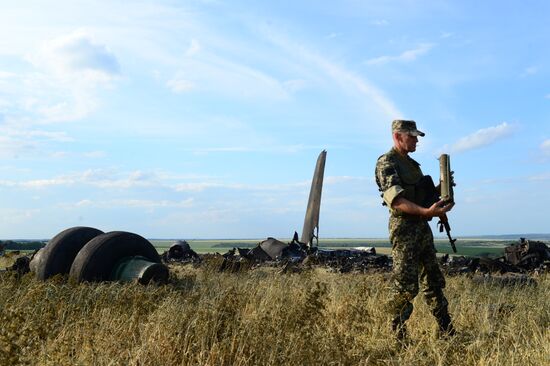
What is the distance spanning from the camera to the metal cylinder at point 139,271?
29.1ft

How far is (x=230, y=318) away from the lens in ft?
18.0

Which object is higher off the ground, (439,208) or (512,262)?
(439,208)

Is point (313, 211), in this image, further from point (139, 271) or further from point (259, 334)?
point (259, 334)

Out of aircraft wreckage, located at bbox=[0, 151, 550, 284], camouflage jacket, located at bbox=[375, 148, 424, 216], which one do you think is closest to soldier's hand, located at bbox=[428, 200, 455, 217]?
camouflage jacket, located at bbox=[375, 148, 424, 216]

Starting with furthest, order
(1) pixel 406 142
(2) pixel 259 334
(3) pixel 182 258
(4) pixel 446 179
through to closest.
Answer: (3) pixel 182 258
(1) pixel 406 142
(4) pixel 446 179
(2) pixel 259 334

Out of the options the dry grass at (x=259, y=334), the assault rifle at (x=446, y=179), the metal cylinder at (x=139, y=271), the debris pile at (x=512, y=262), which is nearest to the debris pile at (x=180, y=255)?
the metal cylinder at (x=139, y=271)

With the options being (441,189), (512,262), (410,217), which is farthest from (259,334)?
(512,262)

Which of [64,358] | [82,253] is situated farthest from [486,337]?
[82,253]

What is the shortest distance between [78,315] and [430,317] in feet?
13.1

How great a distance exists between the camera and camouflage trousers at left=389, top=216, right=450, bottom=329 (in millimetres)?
5570

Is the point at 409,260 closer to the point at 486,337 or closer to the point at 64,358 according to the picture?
the point at 486,337

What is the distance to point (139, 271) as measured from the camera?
29.4ft

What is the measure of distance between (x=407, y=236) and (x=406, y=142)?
3.16 ft

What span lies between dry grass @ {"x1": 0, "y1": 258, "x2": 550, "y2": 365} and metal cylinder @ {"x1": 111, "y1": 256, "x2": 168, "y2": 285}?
4.42 ft
